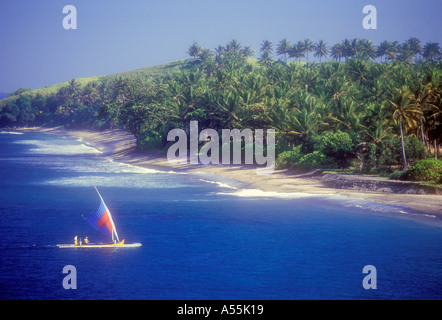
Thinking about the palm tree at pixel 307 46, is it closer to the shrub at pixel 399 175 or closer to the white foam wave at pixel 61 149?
the white foam wave at pixel 61 149

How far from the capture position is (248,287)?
2912cm

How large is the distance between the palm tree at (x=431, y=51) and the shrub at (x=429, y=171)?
11231cm

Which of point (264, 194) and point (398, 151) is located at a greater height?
point (398, 151)

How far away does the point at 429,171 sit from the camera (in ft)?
158

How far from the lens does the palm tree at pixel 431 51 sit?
151 metres

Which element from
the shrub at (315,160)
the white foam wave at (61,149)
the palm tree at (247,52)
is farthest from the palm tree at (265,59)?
the shrub at (315,160)

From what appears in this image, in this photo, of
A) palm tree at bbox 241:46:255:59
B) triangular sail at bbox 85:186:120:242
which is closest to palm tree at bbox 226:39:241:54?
palm tree at bbox 241:46:255:59

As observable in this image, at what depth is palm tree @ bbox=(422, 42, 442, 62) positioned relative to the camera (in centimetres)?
15062

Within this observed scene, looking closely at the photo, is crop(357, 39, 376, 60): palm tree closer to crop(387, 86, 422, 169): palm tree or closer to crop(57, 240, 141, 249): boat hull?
crop(387, 86, 422, 169): palm tree

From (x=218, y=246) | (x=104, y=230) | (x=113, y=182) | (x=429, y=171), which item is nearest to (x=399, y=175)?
(x=429, y=171)

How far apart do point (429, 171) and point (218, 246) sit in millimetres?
22181

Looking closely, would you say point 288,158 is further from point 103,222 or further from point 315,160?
point 103,222
